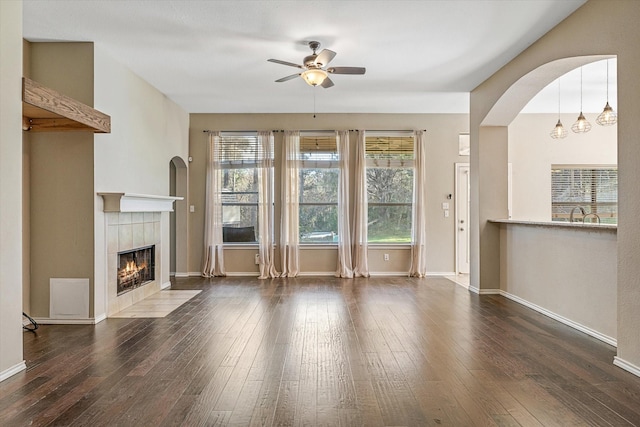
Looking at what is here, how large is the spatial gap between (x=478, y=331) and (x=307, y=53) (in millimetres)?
3434

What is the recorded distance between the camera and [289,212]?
7.04 meters

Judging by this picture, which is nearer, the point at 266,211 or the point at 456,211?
the point at 266,211

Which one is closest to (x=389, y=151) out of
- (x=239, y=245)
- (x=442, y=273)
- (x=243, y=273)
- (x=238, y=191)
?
(x=442, y=273)

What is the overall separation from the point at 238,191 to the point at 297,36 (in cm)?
369

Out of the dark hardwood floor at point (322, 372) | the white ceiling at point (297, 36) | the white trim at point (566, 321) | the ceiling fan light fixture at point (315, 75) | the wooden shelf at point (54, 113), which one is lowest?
the dark hardwood floor at point (322, 372)

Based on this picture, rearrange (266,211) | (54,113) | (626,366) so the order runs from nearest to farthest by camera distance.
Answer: (626,366) → (54,113) → (266,211)

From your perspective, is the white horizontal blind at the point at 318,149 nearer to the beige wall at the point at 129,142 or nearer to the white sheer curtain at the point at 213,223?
the white sheer curtain at the point at 213,223

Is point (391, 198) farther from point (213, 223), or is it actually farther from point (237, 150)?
point (213, 223)

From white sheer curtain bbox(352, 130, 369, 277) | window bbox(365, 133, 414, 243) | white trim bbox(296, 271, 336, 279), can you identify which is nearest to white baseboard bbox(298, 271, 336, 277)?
white trim bbox(296, 271, 336, 279)

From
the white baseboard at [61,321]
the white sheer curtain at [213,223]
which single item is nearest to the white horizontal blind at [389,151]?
the white sheer curtain at [213,223]

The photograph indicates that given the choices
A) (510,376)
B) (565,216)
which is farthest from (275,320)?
(565,216)

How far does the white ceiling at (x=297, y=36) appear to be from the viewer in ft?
11.4

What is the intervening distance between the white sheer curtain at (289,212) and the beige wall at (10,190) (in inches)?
173

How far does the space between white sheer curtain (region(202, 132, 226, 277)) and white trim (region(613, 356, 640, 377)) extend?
570 cm
